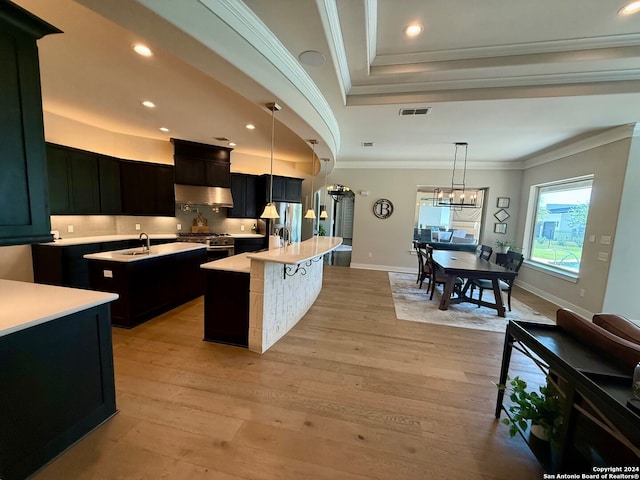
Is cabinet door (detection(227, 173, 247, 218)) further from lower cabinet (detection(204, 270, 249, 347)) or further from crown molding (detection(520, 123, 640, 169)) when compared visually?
crown molding (detection(520, 123, 640, 169))

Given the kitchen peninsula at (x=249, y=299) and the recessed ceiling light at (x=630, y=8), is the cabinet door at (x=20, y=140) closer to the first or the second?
the kitchen peninsula at (x=249, y=299)

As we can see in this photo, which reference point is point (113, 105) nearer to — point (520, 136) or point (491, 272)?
point (491, 272)

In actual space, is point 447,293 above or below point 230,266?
below

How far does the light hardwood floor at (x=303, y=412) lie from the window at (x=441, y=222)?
14.6 ft

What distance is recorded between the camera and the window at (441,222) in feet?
23.2

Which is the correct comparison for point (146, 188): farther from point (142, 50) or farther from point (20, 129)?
point (20, 129)

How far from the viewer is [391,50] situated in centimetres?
253

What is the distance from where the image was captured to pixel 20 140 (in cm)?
141

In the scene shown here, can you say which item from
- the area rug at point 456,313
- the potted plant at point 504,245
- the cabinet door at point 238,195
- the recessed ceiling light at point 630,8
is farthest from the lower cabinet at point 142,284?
the potted plant at point 504,245

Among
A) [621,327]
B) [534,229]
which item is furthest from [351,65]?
[534,229]

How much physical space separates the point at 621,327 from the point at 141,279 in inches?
179

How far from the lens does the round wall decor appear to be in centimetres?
700

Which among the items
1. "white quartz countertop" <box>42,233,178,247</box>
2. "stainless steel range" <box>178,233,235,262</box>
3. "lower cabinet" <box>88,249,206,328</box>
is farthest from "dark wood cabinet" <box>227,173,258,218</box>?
"lower cabinet" <box>88,249,206,328</box>

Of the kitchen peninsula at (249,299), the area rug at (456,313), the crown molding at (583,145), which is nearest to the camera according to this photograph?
the kitchen peninsula at (249,299)
